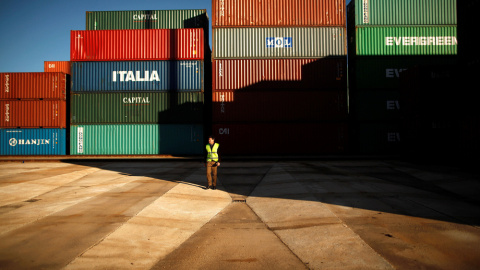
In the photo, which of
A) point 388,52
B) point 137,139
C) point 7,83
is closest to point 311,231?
point 137,139

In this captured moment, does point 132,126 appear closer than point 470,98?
No

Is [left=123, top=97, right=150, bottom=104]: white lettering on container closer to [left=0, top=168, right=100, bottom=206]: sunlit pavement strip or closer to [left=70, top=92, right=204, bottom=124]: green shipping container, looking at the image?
[left=70, top=92, right=204, bottom=124]: green shipping container

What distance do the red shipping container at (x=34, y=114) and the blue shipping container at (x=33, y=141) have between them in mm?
398

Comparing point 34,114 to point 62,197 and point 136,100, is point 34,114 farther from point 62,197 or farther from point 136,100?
point 62,197

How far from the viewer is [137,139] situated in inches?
862

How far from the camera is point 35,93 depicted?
866 inches

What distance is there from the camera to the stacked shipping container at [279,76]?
68.8ft

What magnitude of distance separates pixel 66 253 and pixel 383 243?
5.37m

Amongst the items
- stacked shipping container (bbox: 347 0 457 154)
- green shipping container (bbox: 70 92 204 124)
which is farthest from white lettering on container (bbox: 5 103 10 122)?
stacked shipping container (bbox: 347 0 457 154)

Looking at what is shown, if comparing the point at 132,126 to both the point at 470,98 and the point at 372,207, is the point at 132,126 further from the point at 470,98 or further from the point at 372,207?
the point at 470,98

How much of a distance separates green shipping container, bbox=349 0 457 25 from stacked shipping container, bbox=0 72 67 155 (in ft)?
79.4

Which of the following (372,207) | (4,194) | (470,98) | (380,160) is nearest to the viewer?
(372,207)

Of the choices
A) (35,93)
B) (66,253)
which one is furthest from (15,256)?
(35,93)

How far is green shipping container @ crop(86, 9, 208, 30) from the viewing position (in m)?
23.9
